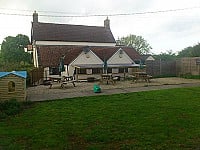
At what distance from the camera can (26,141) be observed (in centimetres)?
739

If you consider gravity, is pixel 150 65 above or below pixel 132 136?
above

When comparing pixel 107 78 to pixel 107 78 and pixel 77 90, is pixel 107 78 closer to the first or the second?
pixel 107 78

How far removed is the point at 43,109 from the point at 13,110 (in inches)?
52.5

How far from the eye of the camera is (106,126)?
29.2ft

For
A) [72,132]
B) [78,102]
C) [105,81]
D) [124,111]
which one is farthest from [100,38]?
[72,132]

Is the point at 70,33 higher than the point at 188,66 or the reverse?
higher

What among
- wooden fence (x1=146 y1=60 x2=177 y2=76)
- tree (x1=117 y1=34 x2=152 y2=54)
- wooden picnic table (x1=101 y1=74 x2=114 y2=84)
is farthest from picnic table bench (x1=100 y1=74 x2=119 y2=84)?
tree (x1=117 y1=34 x2=152 y2=54)

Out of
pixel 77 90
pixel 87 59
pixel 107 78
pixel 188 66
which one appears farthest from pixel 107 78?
pixel 188 66

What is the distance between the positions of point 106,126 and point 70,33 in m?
34.1

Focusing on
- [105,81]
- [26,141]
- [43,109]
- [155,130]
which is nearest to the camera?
[26,141]

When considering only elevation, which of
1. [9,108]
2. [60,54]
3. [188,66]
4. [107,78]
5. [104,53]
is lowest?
[9,108]

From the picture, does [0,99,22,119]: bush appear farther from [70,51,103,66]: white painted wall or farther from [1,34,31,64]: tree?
[1,34,31,64]: tree

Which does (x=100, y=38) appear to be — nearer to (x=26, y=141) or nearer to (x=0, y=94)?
(x=0, y=94)

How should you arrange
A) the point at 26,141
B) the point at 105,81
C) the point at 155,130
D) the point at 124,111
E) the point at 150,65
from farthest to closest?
the point at 150,65
the point at 105,81
the point at 124,111
the point at 155,130
the point at 26,141
